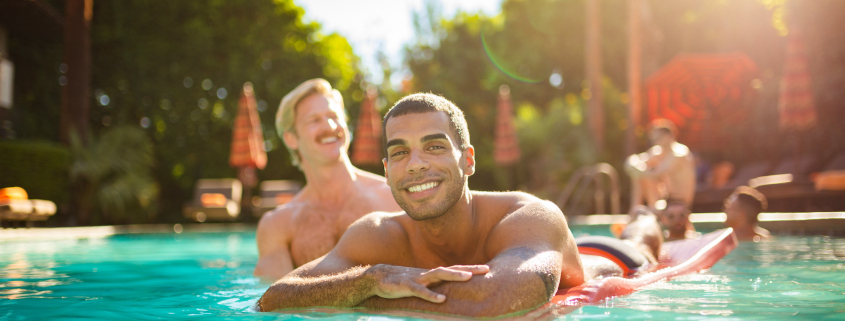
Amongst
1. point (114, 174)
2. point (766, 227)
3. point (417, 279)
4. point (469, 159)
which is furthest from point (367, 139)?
point (417, 279)

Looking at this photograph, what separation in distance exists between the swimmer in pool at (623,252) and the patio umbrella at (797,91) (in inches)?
257

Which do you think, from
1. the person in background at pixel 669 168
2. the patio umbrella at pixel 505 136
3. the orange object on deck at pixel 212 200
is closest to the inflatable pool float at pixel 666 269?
the person in background at pixel 669 168

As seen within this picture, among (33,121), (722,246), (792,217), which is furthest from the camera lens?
(33,121)

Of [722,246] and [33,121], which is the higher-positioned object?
[33,121]

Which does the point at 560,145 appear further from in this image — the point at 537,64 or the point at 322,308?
the point at 322,308

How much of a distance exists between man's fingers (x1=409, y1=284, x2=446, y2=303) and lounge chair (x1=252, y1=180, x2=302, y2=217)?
12060 millimetres

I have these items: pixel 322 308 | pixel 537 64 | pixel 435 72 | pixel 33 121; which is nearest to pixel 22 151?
pixel 33 121

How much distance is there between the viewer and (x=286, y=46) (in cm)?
1978

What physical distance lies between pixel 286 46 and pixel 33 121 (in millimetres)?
7214

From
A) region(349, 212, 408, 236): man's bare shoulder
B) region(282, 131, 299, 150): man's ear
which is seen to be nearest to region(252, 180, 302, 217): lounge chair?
region(282, 131, 299, 150): man's ear

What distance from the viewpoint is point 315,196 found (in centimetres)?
469

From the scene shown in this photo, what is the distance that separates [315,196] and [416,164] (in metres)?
2.08

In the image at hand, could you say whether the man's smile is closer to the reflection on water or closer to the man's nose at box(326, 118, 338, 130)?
the man's nose at box(326, 118, 338, 130)

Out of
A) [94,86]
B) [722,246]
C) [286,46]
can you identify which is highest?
[286,46]
